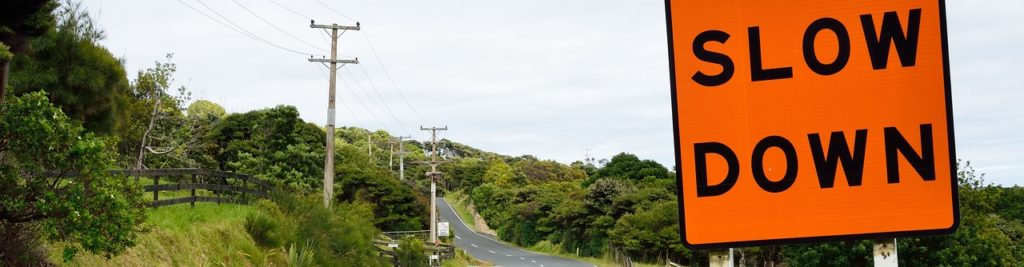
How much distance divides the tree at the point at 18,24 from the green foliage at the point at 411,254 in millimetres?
21339

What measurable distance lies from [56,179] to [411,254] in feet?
85.6

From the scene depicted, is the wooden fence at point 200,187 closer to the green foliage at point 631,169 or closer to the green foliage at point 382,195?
Answer: the green foliage at point 382,195

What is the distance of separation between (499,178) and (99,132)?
88.4m

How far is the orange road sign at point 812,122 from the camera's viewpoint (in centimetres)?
284

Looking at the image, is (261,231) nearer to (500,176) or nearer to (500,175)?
(500,176)

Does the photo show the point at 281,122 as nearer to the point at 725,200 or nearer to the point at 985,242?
the point at 985,242

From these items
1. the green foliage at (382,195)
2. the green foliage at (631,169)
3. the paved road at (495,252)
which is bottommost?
the paved road at (495,252)

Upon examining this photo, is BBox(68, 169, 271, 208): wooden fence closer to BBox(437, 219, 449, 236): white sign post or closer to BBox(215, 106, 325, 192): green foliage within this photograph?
BBox(215, 106, 325, 192): green foliage

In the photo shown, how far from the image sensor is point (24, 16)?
10703 mm

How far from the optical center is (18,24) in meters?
11.5

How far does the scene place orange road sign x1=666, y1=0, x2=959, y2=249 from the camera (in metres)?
2.84

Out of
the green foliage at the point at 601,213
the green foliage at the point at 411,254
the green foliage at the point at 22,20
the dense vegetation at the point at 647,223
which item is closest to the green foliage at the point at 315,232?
the green foliage at the point at 22,20

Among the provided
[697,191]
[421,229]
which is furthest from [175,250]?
[421,229]

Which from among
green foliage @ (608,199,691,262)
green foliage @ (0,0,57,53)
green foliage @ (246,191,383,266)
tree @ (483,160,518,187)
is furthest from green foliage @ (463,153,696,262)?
green foliage @ (0,0,57,53)
